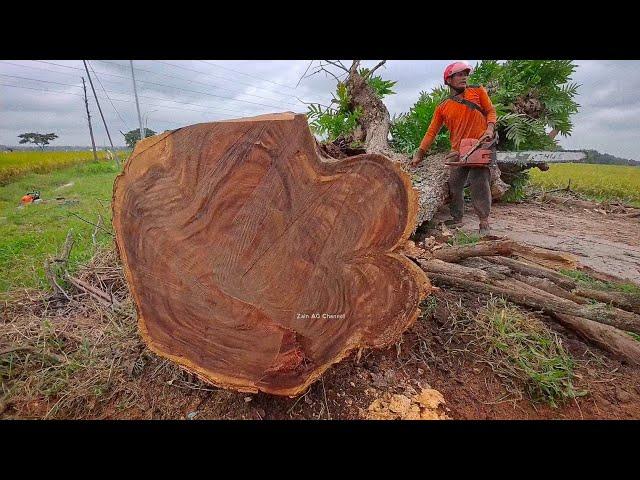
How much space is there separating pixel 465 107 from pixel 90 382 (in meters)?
3.72

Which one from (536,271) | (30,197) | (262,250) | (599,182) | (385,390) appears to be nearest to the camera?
(262,250)

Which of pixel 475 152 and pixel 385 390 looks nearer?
pixel 385 390

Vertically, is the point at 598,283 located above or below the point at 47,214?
→ above

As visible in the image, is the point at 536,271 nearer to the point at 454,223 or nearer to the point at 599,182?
the point at 454,223

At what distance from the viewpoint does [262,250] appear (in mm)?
1317

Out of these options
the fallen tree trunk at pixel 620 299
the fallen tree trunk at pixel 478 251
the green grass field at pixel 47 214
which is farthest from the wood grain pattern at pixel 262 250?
the green grass field at pixel 47 214

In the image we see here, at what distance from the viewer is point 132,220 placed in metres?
1.34

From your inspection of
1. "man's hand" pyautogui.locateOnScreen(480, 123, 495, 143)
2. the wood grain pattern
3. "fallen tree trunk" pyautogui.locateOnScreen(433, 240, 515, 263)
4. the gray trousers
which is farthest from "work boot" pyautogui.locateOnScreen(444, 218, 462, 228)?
the wood grain pattern

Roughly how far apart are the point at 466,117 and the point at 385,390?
2882 millimetres

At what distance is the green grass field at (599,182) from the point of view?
6724 mm

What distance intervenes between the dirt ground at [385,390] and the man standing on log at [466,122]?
77.1 inches

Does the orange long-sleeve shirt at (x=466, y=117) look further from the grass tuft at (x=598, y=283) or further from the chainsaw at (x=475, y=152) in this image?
the grass tuft at (x=598, y=283)

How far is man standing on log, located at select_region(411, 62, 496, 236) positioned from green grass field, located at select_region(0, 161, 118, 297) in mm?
3230

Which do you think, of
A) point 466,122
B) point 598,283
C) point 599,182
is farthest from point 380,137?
point 599,182
